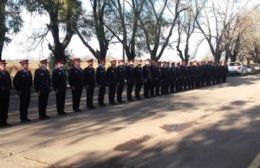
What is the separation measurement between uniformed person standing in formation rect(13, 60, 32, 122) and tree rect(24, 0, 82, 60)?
11.3 meters

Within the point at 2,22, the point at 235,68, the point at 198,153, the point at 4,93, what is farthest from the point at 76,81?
the point at 235,68

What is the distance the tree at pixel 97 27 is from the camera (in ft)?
105

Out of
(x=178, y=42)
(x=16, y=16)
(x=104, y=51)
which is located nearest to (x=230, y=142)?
(x=16, y=16)

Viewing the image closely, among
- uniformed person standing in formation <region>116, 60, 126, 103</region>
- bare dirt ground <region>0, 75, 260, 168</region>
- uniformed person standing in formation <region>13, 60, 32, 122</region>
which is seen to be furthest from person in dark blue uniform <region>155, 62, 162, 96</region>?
uniformed person standing in formation <region>13, 60, 32, 122</region>

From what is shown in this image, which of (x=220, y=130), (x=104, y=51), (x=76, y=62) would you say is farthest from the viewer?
(x=104, y=51)

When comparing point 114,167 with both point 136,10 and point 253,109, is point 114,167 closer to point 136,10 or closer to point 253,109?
point 253,109

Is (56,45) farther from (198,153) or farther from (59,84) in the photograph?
(198,153)

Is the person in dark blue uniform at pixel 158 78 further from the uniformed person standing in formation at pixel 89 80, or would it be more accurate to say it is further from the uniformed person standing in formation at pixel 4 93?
the uniformed person standing in formation at pixel 4 93

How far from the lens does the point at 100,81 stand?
17.3 meters

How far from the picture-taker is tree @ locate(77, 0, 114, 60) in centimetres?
3195

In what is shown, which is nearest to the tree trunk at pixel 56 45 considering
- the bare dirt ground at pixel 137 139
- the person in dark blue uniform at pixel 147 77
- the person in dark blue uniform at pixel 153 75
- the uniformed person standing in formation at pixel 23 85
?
the person in dark blue uniform at pixel 153 75

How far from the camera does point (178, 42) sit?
164 feet

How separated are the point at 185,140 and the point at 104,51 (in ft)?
86.1

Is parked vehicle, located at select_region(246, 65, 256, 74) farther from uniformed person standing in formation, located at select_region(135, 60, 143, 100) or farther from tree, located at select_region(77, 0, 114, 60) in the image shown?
uniformed person standing in formation, located at select_region(135, 60, 143, 100)
